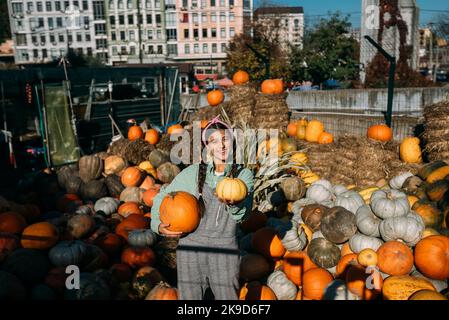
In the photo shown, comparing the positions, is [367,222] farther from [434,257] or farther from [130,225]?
[130,225]

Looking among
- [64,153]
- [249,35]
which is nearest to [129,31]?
[249,35]

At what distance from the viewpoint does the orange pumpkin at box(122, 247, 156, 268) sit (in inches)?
191

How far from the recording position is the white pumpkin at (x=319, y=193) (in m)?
6.09

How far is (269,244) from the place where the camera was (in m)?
4.89

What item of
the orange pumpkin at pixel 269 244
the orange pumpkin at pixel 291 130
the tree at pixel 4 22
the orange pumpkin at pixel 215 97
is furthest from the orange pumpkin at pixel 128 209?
the tree at pixel 4 22

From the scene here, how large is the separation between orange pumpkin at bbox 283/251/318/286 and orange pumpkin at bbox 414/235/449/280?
1163mm

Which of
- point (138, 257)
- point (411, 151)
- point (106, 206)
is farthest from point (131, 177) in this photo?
point (411, 151)

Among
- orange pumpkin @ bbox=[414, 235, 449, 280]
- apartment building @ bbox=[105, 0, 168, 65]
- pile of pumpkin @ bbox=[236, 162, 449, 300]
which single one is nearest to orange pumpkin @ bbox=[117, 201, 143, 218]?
pile of pumpkin @ bbox=[236, 162, 449, 300]

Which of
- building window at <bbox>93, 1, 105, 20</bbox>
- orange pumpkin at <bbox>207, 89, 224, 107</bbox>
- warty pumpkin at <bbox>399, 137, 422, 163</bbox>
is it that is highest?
building window at <bbox>93, 1, 105, 20</bbox>

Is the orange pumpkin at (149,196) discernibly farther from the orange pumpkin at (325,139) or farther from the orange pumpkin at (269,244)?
the orange pumpkin at (325,139)

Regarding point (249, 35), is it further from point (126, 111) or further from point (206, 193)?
point (206, 193)

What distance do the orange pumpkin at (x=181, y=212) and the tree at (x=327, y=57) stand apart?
690 inches

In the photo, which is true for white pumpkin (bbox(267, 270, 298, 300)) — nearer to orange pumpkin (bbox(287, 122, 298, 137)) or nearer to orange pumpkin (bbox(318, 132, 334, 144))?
orange pumpkin (bbox(318, 132, 334, 144))

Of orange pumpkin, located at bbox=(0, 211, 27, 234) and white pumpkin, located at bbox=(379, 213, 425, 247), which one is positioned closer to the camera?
white pumpkin, located at bbox=(379, 213, 425, 247)
